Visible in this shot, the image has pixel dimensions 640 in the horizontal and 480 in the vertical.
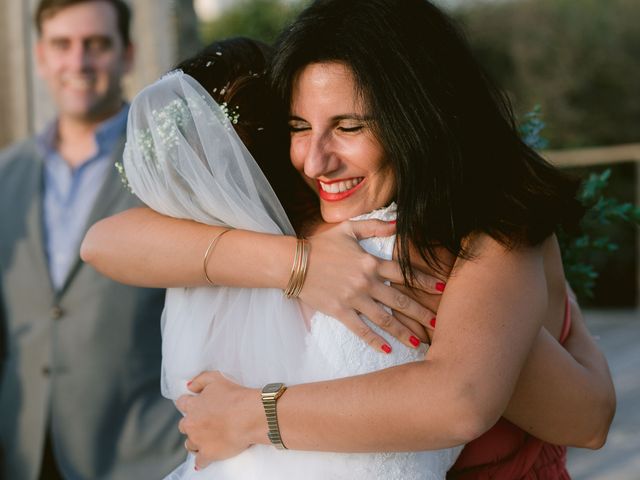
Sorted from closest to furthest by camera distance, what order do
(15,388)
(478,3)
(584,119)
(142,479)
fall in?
(142,479) < (15,388) < (584,119) < (478,3)

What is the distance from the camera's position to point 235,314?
194 cm

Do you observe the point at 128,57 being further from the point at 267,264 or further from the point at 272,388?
the point at 272,388

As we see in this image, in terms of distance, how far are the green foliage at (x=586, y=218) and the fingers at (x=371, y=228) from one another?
2.11 ft

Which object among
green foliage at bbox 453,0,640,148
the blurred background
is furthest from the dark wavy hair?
green foliage at bbox 453,0,640,148

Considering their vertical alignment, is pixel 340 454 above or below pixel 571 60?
above

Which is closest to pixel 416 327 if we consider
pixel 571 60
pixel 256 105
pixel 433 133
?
pixel 433 133

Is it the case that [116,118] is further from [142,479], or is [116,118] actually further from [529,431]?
[529,431]

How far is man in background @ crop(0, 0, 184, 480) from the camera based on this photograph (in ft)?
10.7

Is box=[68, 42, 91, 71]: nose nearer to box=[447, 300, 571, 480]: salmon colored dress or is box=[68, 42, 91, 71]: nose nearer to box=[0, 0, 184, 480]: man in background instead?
box=[0, 0, 184, 480]: man in background

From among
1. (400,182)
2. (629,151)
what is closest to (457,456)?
(400,182)

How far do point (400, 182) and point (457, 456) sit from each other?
0.59 meters

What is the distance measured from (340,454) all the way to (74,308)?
6.00ft

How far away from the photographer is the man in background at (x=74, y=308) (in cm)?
327

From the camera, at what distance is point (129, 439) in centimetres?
328
